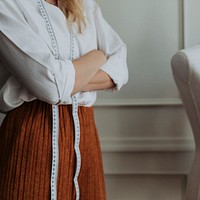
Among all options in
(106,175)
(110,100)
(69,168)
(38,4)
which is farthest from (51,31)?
(106,175)

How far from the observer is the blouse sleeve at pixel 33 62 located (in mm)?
964

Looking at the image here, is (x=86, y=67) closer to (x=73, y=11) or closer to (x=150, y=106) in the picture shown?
(x=73, y=11)

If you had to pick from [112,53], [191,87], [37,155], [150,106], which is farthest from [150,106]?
[37,155]

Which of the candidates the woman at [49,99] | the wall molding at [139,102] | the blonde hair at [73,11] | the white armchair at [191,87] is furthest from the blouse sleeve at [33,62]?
the wall molding at [139,102]

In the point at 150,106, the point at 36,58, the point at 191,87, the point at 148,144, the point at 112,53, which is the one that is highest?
the point at 36,58

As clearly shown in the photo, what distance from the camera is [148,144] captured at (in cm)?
166

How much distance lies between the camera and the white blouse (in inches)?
38.1

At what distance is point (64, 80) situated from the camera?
3.20 feet

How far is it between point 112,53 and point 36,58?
320 millimetres

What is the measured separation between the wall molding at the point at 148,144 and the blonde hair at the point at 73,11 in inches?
24.8

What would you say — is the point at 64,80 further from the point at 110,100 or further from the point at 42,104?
the point at 110,100

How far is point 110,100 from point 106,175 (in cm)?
31

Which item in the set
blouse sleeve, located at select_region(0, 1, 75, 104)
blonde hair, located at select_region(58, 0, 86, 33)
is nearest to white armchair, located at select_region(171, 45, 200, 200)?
blonde hair, located at select_region(58, 0, 86, 33)

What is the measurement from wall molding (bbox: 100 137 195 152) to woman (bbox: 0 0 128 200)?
0.51 meters
